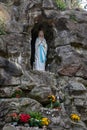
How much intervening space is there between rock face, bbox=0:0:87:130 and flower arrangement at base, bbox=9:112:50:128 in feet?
1.14

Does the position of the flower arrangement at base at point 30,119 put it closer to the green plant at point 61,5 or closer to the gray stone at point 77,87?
the gray stone at point 77,87

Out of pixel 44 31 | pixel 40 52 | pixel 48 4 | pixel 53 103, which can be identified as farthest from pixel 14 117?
pixel 48 4

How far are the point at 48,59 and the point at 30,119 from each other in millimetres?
4048

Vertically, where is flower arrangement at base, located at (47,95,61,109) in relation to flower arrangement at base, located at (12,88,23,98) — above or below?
below

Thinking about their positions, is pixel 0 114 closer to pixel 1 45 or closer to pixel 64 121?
pixel 64 121

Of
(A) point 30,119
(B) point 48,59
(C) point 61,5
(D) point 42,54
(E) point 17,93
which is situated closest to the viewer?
(A) point 30,119

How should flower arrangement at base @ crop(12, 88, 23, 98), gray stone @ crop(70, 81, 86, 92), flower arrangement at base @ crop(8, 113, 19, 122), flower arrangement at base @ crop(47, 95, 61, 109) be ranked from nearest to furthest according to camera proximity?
flower arrangement at base @ crop(8, 113, 19, 122) < flower arrangement at base @ crop(47, 95, 61, 109) < flower arrangement at base @ crop(12, 88, 23, 98) < gray stone @ crop(70, 81, 86, 92)

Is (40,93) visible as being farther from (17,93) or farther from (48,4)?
(48,4)

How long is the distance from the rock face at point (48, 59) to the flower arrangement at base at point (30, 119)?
0.35 metres

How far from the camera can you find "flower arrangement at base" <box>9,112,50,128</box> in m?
9.92

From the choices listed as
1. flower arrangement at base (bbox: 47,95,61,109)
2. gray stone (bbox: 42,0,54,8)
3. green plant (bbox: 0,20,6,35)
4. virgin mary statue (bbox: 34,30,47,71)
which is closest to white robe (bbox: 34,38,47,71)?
virgin mary statue (bbox: 34,30,47,71)

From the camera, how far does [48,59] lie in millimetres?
13672

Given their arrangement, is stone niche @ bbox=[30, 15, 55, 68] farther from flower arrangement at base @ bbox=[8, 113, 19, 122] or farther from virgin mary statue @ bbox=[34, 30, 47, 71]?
flower arrangement at base @ bbox=[8, 113, 19, 122]

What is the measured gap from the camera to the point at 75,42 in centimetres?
1342
